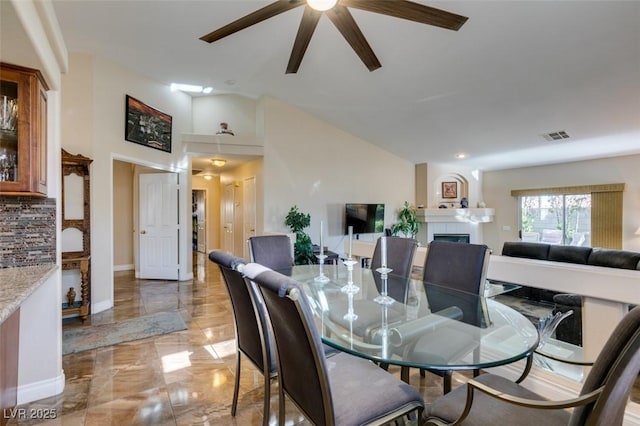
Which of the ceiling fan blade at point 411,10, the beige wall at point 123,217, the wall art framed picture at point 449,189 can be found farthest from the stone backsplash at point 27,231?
the wall art framed picture at point 449,189

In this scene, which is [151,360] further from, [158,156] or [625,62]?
[625,62]

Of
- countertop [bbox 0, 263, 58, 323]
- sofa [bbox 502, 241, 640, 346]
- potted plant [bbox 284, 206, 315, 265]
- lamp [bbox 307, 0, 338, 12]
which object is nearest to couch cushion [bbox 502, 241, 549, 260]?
sofa [bbox 502, 241, 640, 346]

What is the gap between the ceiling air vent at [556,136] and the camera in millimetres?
5130

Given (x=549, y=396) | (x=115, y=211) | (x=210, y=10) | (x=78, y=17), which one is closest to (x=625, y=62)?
(x=549, y=396)

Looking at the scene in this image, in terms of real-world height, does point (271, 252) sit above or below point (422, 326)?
above

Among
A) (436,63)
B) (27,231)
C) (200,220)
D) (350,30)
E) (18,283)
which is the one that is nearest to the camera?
(18,283)

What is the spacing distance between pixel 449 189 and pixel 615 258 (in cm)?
441

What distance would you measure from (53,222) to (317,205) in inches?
180

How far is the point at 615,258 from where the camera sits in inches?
152

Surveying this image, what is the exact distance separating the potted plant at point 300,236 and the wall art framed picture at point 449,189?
397cm

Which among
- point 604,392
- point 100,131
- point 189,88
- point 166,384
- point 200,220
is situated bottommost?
point 166,384

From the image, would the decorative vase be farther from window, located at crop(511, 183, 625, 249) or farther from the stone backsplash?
window, located at crop(511, 183, 625, 249)

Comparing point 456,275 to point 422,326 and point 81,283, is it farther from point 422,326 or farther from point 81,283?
point 81,283

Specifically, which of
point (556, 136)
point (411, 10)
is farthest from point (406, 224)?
point (411, 10)
